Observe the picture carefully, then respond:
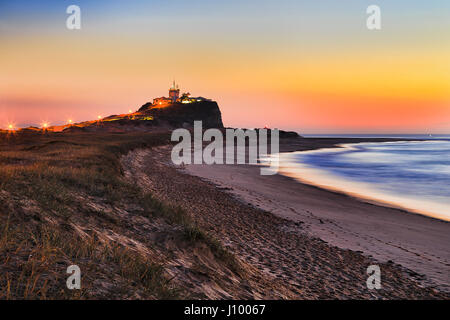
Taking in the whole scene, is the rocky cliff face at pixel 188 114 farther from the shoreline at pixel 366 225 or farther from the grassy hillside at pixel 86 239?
the grassy hillside at pixel 86 239

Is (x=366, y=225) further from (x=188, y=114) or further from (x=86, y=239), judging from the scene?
(x=188, y=114)

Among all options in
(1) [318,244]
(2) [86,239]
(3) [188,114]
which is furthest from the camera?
(3) [188,114]

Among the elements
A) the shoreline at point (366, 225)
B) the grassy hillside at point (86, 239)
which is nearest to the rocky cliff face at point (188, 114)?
the shoreline at point (366, 225)

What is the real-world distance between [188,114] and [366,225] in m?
176

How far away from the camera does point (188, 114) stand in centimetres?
18338

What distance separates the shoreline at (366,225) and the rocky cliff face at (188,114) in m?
146

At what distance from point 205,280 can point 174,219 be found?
3828 mm

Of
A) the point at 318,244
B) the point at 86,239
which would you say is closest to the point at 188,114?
the point at 318,244

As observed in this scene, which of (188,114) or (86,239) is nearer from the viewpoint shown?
(86,239)

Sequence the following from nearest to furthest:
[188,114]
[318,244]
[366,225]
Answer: [318,244], [366,225], [188,114]

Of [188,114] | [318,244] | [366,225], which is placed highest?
[188,114]

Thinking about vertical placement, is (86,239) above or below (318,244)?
above
